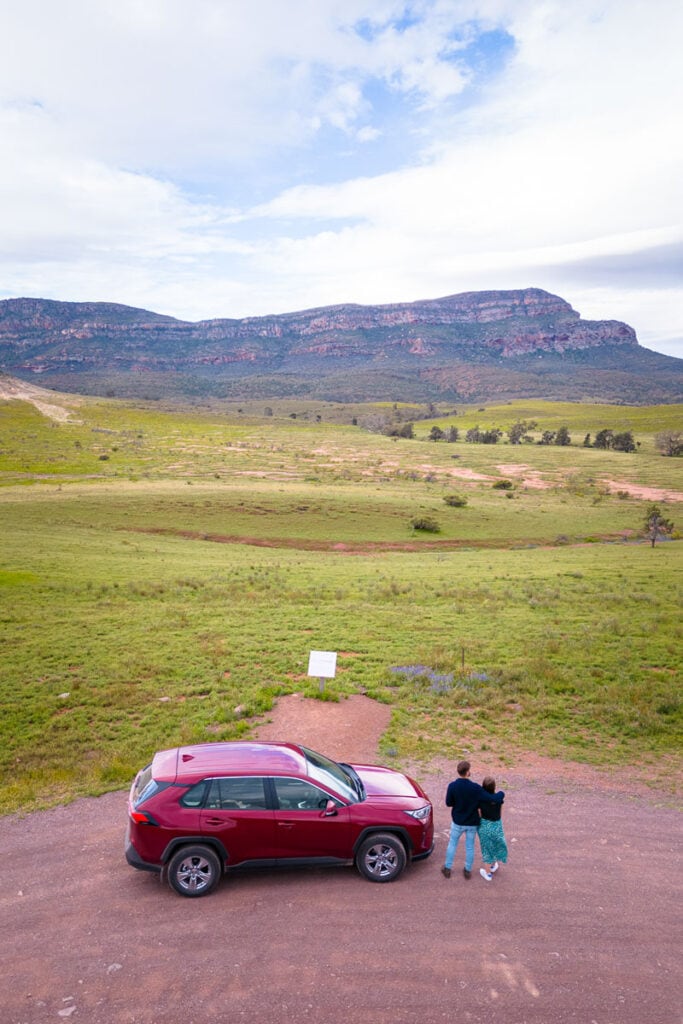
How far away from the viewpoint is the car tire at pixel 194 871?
28.9ft

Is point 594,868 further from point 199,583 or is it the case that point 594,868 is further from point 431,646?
point 199,583

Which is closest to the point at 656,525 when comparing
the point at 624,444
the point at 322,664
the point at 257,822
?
the point at 322,664

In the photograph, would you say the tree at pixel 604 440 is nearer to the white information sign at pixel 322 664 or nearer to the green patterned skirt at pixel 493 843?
the white information sign at pixel 322 664

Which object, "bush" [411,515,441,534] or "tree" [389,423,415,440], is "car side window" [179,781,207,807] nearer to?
"bush" [411,515,441,534]

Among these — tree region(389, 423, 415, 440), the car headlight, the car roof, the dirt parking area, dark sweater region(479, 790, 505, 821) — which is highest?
tree region(389, 423, 415, 440)

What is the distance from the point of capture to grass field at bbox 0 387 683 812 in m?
14.8

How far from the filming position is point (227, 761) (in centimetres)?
953

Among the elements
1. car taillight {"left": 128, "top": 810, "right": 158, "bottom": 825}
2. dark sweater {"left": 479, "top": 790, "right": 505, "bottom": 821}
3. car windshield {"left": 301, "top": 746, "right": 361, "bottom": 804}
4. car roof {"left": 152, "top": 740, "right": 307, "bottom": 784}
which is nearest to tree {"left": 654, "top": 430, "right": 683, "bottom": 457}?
dark sweater {"left": 479, "top": 790, "right": 505, "bottom": 821}

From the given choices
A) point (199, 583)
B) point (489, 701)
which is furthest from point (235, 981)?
point (199, 583)

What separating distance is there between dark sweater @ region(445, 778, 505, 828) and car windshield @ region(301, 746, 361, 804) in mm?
1598

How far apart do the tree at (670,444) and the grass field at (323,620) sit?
51.8 metres

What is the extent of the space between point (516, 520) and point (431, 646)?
128 feet

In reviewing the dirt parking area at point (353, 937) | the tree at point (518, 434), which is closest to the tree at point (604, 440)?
the tree at point (518, 434)

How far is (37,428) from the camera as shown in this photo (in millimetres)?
129125
